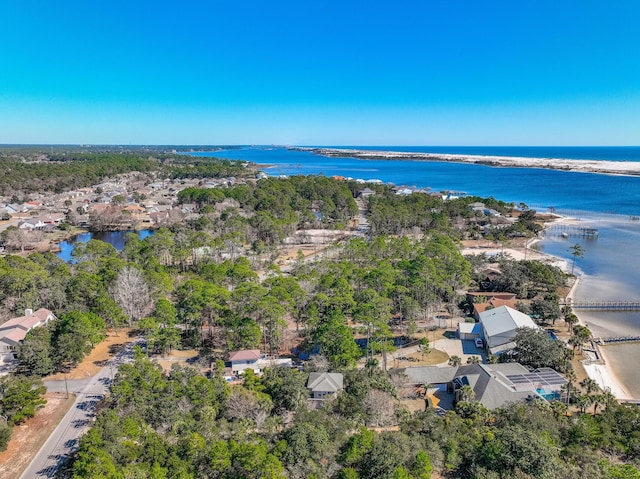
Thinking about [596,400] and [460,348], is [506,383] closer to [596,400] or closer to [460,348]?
[596,400]

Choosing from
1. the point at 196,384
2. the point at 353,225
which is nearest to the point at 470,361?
the point at 196,384

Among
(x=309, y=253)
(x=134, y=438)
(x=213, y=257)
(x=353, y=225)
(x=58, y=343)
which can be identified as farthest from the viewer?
(x=353, y=225)

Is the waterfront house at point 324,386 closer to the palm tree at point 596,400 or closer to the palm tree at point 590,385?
the palm tree at point 596,400

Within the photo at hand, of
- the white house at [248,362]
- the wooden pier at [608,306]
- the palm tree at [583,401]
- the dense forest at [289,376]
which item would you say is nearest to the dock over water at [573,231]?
the dense forest at [289,376]

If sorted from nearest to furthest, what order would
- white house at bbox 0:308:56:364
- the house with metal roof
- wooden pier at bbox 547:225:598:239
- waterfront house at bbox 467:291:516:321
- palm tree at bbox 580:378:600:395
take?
the house with metal roof
palm tree at bbox 580:378:600:395
white house at bbox 0:308:56:364
waterfront house at bbox 467:291:516:321
wooden pier at bbox 547:225:598:239

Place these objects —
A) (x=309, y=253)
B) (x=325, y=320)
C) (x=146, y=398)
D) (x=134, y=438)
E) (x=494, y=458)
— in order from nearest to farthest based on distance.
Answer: (x=494, y=458)
(x=134, y=438)
(x=146, y=398)
(x=325, y=320)
(x=309, y=253)

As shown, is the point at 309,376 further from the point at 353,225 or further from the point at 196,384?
the point at 353,225

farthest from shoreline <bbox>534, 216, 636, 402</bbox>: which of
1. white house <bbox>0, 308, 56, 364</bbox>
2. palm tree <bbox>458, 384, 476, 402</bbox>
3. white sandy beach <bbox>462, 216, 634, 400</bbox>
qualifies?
white house <bbox>0, 308, 56, 364</bbox>

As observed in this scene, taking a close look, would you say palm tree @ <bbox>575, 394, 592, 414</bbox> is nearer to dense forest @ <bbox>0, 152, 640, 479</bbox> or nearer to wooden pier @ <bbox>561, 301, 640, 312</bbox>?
dense forest @ <bbox>0, 152, 640, 479</bbox>
